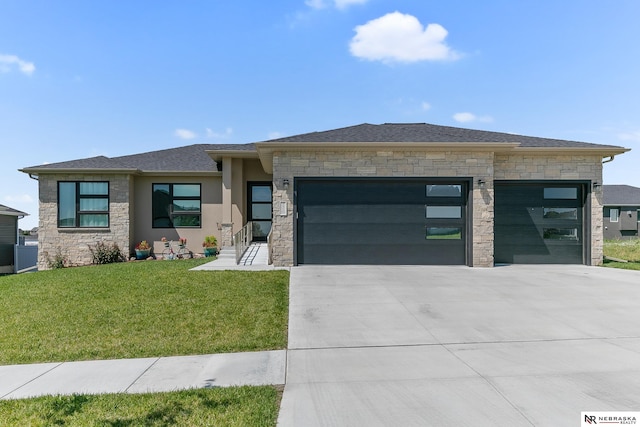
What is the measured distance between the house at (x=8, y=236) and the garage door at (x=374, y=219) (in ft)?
57.4

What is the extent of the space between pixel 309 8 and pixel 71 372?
897 centimetres

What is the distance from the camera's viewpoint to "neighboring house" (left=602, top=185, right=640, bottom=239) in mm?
28694

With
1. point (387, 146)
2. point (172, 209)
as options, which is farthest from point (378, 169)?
point (172, 209)

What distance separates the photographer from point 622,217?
29.0 metres

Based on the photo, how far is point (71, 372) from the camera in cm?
392

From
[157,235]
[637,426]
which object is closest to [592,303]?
[637,426]

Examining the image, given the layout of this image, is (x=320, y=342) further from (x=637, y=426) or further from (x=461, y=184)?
(x=461, y=184)

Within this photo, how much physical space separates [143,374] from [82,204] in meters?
13.1

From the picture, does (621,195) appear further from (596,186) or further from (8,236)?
(8,236)

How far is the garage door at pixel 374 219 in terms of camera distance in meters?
10.7

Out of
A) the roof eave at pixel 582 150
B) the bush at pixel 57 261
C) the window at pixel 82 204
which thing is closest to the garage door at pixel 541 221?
the roof eave at pixel 582 150

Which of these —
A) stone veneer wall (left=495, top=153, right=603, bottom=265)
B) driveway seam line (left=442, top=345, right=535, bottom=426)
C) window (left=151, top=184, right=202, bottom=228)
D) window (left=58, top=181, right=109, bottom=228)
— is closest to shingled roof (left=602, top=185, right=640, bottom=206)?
stone veneer wall (left=495, top=153, right=603, bottom=265)

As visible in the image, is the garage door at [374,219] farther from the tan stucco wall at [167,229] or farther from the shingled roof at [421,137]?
the tan stucco wall at [167,229]

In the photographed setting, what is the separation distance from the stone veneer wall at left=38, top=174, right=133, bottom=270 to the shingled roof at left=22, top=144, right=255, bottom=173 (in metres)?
0.43
